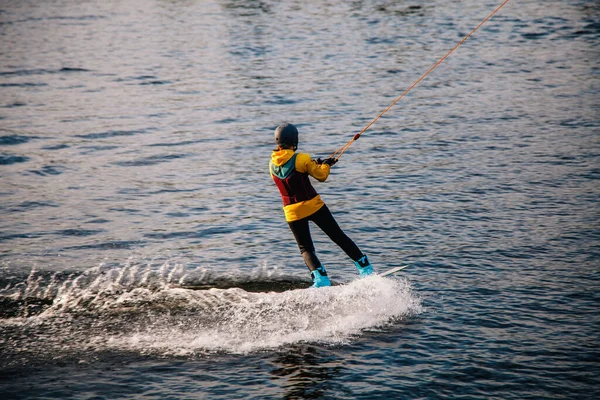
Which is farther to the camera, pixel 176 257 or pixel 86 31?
pixel 86 31

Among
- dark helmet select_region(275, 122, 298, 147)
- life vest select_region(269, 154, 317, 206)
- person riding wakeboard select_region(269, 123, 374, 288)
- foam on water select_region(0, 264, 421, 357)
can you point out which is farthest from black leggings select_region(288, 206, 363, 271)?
dark helmet select_region(275, 122, 298, 147)

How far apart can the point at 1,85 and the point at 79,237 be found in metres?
17.5

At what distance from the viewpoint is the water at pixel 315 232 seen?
920 cm

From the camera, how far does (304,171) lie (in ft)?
33.2

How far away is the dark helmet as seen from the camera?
10.1m

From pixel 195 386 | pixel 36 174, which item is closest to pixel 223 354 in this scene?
pixel 195 386

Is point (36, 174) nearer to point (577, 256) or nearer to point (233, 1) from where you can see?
point (577, 256)

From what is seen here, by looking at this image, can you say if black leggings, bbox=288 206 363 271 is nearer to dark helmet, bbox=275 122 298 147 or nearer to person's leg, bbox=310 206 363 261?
person's leg, bbox=310 206 363 261

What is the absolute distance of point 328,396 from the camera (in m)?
8.52

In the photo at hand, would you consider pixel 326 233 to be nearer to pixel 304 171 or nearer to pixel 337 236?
pixel 337 236

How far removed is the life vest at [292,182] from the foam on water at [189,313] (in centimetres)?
132

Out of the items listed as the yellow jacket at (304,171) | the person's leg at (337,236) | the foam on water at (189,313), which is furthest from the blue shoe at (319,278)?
the yellow jacket at (304,171)

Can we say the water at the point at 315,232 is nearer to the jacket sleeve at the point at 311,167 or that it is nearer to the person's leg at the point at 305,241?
the person's leg at the point at 305,241

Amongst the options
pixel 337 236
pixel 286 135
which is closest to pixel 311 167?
pixel 286 135
